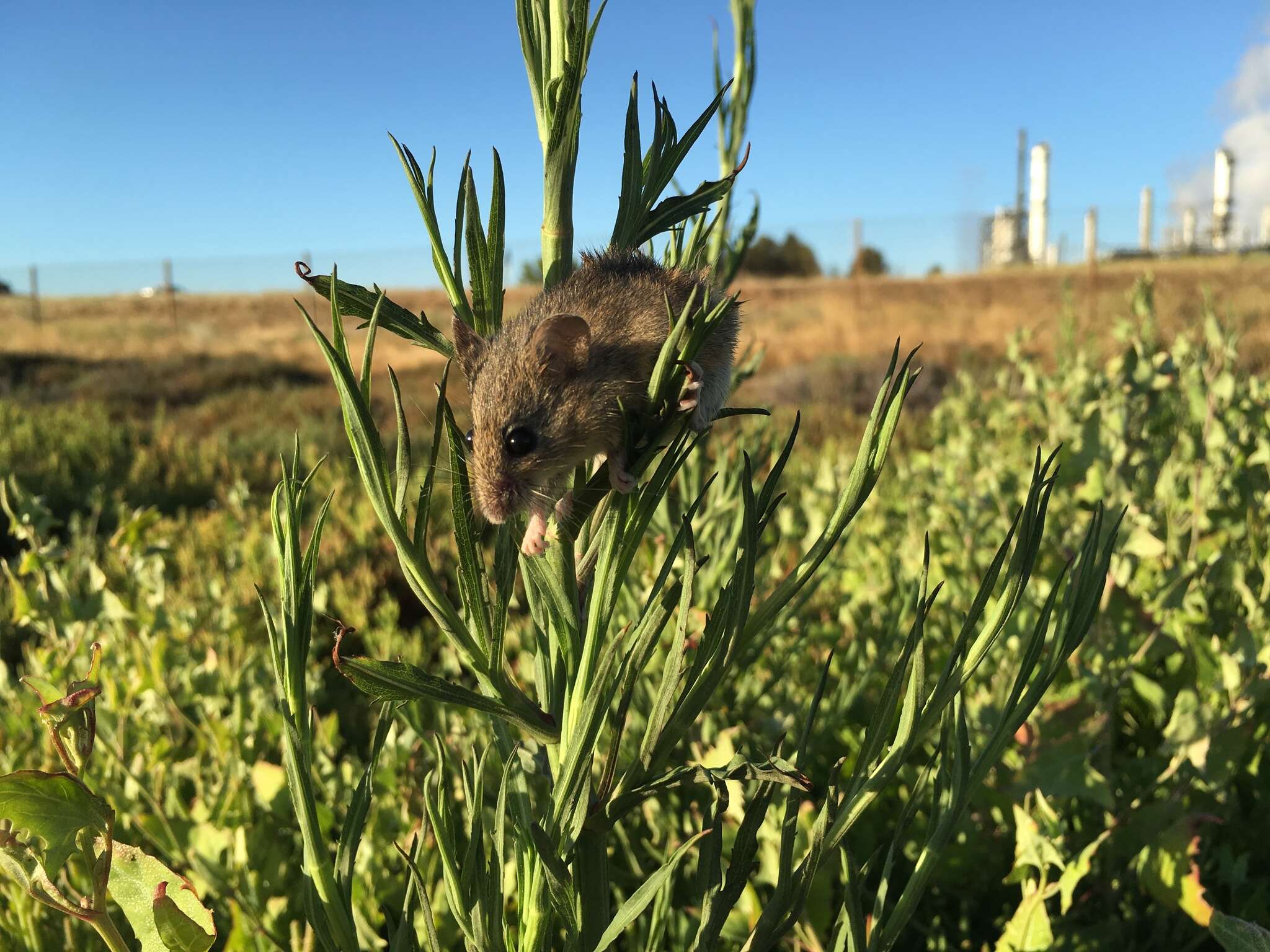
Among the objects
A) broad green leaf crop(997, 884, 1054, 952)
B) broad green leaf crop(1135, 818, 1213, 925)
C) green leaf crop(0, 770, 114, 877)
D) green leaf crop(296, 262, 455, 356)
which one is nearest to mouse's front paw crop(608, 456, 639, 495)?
green leaf crop(296, 262, 455, 356)

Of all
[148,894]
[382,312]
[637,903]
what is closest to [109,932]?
[148,894]

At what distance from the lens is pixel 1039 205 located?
127 feet

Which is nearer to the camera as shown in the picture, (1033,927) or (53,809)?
(53,809)

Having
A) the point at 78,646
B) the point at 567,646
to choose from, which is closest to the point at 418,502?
the point at 567,646

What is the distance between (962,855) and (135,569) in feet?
6.54

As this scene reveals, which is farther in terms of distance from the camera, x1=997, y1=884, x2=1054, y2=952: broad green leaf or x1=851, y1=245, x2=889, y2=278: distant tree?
x1=851, y1=245, x2=889, y2=278: distant tree

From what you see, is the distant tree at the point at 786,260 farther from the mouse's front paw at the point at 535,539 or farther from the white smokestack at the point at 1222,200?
the mouse's front paw at the point at 535,539

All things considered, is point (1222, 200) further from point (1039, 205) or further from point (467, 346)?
point (467, 346)

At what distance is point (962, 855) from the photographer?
6.17 feet

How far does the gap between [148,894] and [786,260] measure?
3876 cm

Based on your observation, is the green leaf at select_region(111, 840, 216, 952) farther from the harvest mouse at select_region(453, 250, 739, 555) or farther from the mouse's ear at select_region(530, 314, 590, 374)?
the mouse's ear at select_region(530, 314, 590, 374)

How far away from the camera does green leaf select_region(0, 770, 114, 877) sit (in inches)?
23.1

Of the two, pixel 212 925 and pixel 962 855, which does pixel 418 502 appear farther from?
pixel 962 855

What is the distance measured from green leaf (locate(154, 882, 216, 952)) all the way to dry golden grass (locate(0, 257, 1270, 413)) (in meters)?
10.7
